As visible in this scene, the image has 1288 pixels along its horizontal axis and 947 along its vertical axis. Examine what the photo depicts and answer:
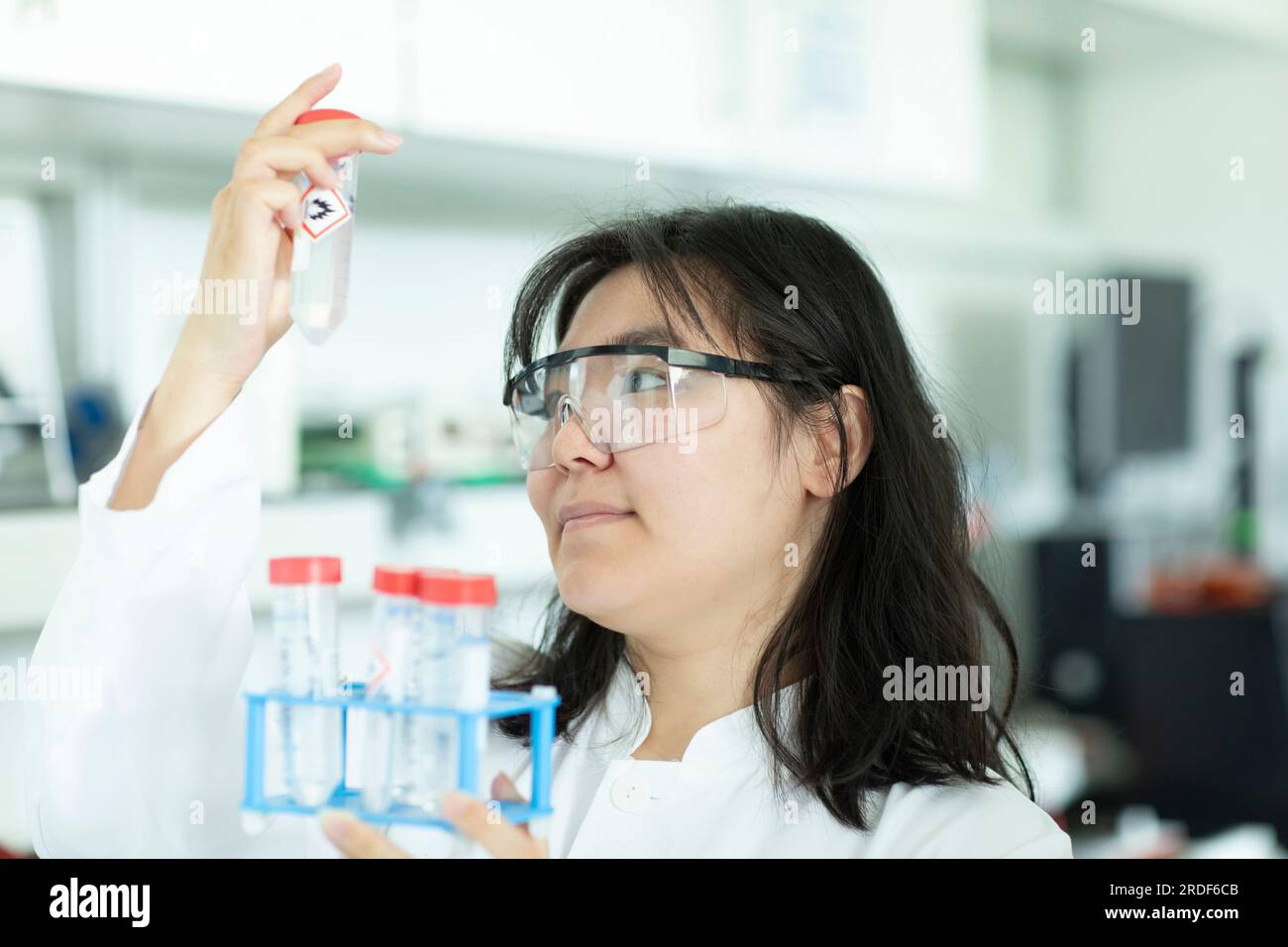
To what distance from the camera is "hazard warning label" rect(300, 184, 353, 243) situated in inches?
38.5

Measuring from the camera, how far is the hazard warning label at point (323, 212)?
979mm

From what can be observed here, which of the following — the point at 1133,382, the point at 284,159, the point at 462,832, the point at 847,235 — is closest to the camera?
the point at 462,832

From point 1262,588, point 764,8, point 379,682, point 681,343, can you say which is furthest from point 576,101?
point 1262,588

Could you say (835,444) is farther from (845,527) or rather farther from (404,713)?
(404,713)

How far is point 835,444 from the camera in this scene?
1.35m

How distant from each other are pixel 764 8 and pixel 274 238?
1.92 meters

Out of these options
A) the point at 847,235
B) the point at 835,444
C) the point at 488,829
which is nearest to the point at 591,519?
the point at 835,444

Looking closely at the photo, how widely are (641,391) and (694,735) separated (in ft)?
1.23

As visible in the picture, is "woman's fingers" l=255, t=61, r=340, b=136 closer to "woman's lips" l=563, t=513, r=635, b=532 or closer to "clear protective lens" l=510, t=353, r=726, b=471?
"clear protective lens" l=510, t=353, r=726, b=471

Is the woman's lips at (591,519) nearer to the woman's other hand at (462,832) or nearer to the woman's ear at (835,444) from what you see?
the woman's ear at (835,444)

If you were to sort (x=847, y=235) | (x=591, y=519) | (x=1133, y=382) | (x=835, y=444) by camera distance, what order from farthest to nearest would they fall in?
(x=1133, y=382) → (x=847, y=235) → (x=835, y=444) → (x=591, y=519)

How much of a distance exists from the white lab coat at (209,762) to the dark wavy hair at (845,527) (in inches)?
2.0

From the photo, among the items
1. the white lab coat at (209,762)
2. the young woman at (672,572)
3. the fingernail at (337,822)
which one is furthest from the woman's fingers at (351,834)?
the white lab coat at (209,762)

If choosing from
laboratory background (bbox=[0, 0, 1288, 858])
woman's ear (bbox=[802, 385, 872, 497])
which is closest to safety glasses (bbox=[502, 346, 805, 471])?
woman's ear (bbox=[802, 385, 872, 497])
